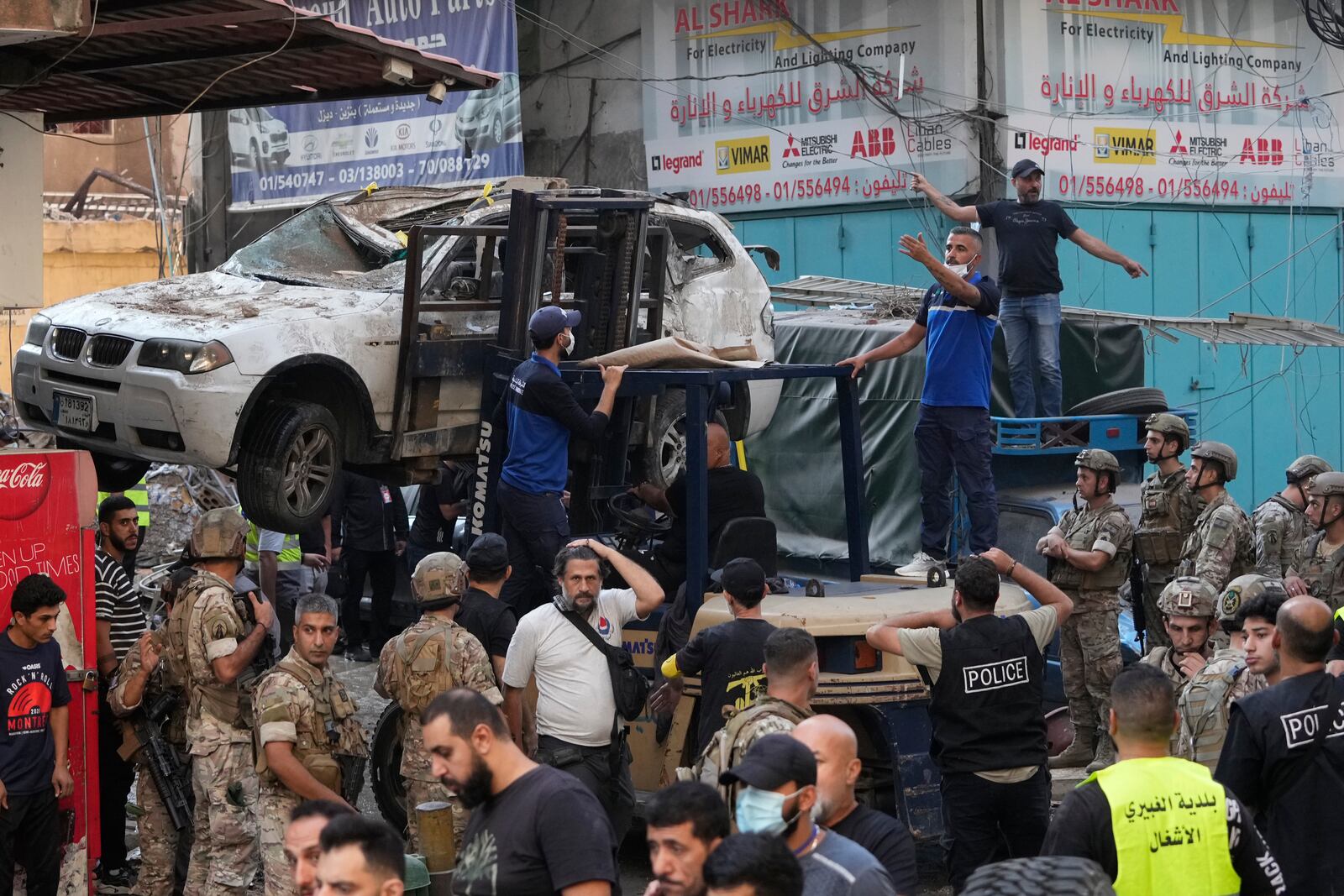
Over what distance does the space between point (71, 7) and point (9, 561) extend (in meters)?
2.33

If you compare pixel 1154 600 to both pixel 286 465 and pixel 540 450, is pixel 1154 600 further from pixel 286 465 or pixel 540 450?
pixel 286 465

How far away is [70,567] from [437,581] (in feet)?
5.76

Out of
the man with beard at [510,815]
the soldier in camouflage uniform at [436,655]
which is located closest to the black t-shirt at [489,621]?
the soldier in camouflage uniform at [436,655]

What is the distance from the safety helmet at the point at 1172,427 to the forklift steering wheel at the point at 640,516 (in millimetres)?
2918

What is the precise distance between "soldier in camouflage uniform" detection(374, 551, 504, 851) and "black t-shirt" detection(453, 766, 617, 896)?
251 cm

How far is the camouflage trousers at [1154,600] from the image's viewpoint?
9.31m

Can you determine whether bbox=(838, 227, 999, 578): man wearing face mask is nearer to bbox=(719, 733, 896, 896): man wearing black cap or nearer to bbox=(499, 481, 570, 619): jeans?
bbox=(499, 481, 570, 619): jeans

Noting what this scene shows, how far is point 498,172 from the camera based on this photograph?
1836cm

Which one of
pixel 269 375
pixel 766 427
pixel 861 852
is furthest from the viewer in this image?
pixel 766 427

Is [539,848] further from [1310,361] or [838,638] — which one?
[1310,361]

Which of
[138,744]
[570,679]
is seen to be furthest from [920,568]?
[138,744]

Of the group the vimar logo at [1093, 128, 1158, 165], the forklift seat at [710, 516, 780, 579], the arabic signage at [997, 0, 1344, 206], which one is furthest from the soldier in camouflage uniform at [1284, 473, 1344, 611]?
the vimar logo at [1093, 128, 1158, 165]

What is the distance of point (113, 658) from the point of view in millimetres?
7910

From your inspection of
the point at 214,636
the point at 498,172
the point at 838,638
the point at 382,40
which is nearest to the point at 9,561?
the point at 214,636
